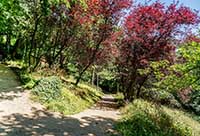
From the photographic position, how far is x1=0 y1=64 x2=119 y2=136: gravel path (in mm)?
9109

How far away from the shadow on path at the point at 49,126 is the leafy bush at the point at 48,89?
1552 millimetres

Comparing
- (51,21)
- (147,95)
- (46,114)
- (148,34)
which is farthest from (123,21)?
(46,114)

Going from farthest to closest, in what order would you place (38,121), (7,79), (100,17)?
(100,17)
(7,79)
(38,121)

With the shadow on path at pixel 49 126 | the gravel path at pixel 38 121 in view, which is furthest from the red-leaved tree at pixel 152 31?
the shadow on path at pixel 49 126

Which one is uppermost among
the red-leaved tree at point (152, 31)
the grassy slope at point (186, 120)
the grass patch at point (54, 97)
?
the red-leaved tree at point (152, 31)

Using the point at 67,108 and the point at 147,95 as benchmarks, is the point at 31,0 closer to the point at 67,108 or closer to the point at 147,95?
the point at 67,108

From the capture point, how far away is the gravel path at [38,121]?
9109mm

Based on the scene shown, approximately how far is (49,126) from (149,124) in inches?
140

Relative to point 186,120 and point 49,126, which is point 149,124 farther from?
point 186,120

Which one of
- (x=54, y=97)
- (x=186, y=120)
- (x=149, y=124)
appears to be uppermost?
(x=54, y=97)

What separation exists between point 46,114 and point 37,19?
7187mm

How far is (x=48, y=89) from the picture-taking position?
13.2m

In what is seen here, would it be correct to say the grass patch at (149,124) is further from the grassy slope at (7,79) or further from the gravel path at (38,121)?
the grassy slope at (7,79)

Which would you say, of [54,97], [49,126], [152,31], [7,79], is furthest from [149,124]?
[7,79]
